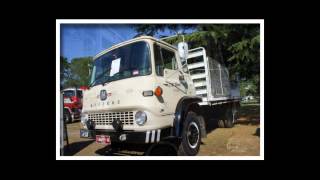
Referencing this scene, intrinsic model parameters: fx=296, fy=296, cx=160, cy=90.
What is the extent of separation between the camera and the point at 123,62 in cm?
456

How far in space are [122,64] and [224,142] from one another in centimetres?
228

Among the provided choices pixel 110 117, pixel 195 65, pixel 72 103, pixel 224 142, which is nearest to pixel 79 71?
pixel 72 103

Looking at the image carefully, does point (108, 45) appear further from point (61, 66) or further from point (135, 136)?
point (135, 136)

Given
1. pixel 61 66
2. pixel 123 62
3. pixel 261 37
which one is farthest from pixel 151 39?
pixel 261 37

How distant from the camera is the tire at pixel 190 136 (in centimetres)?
480

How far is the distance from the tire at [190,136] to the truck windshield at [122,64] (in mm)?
1145

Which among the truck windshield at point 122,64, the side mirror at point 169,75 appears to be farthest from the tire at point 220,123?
the truck windshield at point 122,64

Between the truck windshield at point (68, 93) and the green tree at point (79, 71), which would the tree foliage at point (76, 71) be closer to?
the green tree at point (79, 71)

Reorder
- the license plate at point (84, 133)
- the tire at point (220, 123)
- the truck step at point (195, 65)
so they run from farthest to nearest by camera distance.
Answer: the tire at point (220, 123) < the truck step at point (195, 65) < the license plate at point (84, 133)

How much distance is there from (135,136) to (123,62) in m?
1.15

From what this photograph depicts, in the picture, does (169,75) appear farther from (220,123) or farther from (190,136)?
(220,123)

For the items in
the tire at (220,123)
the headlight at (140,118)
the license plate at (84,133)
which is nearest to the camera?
the headlight at (140,118)

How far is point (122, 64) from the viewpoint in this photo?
4559 mm

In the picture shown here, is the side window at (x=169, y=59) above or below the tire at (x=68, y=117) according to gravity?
above
